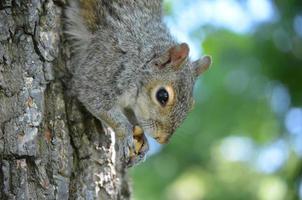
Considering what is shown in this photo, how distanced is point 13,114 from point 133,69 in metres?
0.54

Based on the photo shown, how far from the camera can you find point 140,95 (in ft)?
7.88

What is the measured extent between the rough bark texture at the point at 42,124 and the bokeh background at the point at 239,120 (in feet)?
2.48

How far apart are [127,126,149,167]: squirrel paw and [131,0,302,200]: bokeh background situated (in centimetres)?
50

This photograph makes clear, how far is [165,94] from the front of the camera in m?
2.42

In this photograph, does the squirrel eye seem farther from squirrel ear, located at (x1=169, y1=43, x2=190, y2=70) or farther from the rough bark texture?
the rough bark texture

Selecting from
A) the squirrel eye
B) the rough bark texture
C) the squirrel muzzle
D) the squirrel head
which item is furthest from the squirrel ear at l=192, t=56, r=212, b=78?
the rough bark texture

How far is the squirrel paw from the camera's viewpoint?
7.62ft

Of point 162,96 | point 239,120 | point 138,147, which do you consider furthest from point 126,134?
point 239,120

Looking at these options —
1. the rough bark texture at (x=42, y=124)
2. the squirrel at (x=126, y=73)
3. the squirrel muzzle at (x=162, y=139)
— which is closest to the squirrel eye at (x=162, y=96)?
the squirrel at (x=126, y=73)

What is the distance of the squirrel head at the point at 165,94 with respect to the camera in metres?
2.37

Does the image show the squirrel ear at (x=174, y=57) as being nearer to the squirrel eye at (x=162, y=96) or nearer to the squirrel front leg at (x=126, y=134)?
the squirrel eye at (x=162, y=96)

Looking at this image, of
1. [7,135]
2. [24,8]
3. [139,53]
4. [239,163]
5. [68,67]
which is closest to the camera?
[7,135]

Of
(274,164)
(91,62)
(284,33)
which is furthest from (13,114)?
(274,164)

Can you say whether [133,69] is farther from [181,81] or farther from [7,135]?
[7,135]
